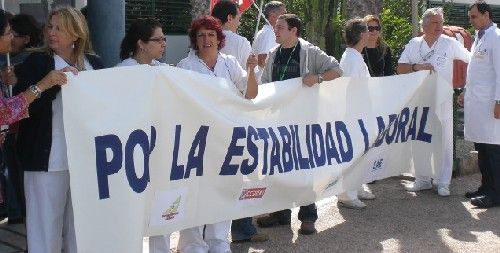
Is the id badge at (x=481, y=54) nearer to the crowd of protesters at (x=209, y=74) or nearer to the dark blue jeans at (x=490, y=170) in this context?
the crowd of protesters at (x=209, y=74)

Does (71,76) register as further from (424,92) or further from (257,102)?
(424,92)

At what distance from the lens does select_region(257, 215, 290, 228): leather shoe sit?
603 centimetres

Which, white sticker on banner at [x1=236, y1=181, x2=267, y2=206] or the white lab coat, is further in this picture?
the white lab coat

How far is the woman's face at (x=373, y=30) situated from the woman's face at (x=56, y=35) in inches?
162

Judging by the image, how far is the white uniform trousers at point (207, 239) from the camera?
16.1 feet

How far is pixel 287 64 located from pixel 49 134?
2.38 meters

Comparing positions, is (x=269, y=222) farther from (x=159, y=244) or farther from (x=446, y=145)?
(x=446, y=145)

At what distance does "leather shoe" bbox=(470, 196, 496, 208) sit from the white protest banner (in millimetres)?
799

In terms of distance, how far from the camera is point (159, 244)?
15.1ft

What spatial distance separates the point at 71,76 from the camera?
3898 millimetres

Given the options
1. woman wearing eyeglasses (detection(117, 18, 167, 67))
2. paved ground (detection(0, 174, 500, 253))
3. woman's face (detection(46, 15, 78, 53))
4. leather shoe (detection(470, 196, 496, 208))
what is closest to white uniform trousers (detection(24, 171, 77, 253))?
woman's face (detection(46, 15, 78, 53))

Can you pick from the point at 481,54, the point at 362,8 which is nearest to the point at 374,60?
the point at 481,54

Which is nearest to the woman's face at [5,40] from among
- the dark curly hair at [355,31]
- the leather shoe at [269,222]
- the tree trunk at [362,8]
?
the leather shoe at [269,222]

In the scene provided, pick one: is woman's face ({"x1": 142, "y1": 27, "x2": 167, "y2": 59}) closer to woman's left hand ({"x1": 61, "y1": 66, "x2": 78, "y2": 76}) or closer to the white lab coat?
woman's left hand ({"x1": 61, "y1": 66, "x2": 78, "y2": 76})
